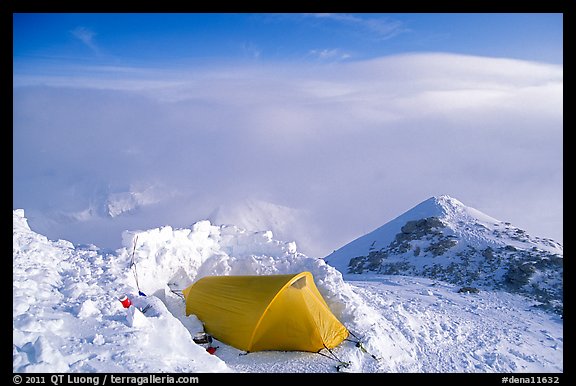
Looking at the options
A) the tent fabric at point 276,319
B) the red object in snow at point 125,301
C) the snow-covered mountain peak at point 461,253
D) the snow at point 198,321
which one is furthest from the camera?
the snow-covered mountain peak at point 461,253

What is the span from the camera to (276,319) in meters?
9.86

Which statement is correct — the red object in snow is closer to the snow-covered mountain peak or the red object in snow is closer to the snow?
the snow

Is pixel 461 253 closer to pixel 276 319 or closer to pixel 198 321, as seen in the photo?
pixel 276 319

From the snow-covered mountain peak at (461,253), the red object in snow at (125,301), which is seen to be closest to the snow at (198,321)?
the red object in snow at (125,301)

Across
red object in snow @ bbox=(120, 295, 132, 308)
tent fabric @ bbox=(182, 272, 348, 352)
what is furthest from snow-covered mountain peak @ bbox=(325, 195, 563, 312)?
red object in snow @ bbox=(120, 295, 132, 308)

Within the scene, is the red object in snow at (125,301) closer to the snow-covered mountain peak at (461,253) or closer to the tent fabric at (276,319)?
the tent fabric at (276,319)

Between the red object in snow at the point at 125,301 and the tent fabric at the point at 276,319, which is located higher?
the red object in snow at the point at 125,301

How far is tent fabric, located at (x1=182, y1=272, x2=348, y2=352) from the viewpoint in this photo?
9727 millimetres

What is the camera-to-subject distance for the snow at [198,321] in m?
6.91

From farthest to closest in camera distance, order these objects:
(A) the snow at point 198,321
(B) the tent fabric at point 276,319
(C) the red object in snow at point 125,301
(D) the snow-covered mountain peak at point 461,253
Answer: (D) the snow-covered mountain peak at point 461,253 < (B) the tent fabric at point 276,319 < (C) the red object in snow at point 125,301 < (A) the snow at point 198,321

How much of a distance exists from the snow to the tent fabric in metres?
0.27

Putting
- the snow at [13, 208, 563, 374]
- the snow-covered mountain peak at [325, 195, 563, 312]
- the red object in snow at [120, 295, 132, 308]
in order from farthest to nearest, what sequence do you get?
the snow-covered mountain peak at [325, 195, 563, 312]
the red object in snow at [120, 295, 132, 308]
the snow at [13, 208, 563, 374]

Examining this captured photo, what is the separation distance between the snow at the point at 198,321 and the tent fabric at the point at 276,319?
0.89 ft
